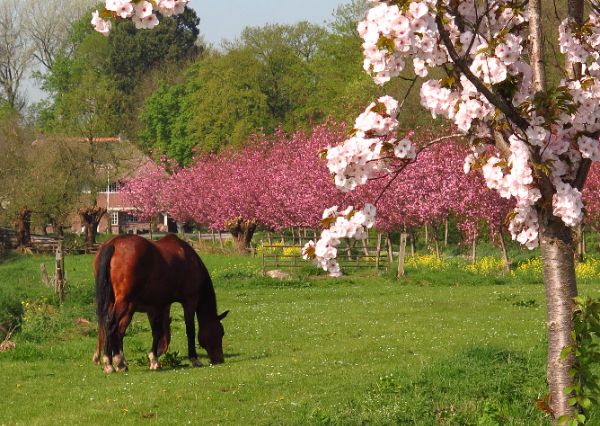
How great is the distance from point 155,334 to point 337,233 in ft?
37.1

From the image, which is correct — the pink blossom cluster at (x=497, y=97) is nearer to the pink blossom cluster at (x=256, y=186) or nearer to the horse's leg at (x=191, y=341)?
the horse's leg at (x=191, y=341)

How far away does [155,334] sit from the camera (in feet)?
61.0

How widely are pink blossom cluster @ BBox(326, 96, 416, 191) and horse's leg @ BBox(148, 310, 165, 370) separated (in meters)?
11.0

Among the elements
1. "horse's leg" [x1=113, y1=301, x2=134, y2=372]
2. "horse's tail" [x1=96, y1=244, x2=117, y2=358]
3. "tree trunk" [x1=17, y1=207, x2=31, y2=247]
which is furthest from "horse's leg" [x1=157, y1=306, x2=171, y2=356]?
"tree trunk" [x1=17, y1=207, x2=31, y2=247]

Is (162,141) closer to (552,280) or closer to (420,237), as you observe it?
(420,237)

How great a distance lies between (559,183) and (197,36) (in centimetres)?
13320

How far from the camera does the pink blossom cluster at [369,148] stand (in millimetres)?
7684

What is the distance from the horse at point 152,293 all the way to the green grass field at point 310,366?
0.47 m

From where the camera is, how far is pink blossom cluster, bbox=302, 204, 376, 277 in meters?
7.77

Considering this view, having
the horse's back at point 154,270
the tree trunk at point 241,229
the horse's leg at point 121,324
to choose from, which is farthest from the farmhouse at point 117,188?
the horse's leg at point 121,324

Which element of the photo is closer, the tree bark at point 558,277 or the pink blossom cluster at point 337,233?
the pink blossom cluster at point 337,233

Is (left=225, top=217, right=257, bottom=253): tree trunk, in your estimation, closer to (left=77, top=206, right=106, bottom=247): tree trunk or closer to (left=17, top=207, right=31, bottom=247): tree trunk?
(left=77, top=206, right=106, bottom=247): tree trunk

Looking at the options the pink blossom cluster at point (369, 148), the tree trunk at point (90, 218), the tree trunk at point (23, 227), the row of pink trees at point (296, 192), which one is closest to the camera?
the pink blossom cluster at point (369, 148)

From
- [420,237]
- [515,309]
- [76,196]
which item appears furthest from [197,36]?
[515,309]
